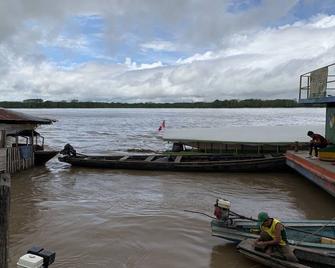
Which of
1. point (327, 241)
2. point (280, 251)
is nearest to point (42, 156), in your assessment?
point (280, 251)

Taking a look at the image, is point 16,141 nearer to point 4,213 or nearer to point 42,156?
point 42,156

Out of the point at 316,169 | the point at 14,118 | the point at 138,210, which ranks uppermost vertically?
the point at 14,118

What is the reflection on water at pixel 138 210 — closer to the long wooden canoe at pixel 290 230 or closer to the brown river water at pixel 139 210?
the brown river water at pixel 139 210

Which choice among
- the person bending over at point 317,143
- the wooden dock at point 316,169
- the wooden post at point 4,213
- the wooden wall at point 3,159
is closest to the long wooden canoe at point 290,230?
the wooden dock at point 316,169

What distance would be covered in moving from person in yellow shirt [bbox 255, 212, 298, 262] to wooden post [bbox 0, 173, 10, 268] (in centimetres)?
453

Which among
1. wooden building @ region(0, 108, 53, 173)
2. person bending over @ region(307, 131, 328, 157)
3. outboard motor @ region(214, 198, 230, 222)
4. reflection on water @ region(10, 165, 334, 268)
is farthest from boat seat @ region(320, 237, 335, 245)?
wooden building @ region(0, 108, 53, 173)

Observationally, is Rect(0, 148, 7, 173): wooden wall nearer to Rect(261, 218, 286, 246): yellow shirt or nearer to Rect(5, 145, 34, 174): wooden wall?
Rect(5, 145, 34, 174): wooden wall

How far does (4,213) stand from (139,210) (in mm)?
7463

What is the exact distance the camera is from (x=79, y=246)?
944 centimetres

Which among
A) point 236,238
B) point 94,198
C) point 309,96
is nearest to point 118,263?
point 236,238

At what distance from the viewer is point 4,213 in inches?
218

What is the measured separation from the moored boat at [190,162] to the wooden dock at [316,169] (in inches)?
61.0

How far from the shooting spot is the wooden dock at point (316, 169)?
1234 centimetres

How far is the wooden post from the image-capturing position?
5436 millimetres
